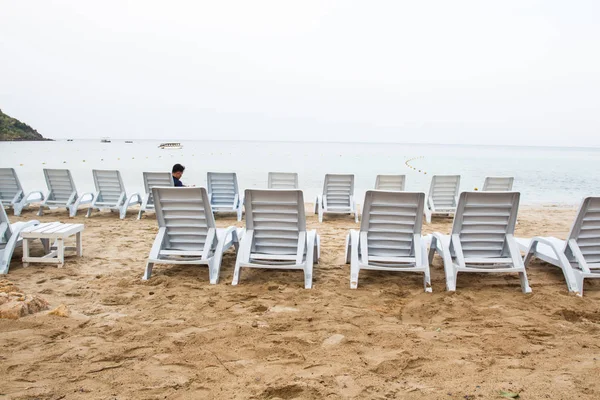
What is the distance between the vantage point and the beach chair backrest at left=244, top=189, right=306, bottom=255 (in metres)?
4.06

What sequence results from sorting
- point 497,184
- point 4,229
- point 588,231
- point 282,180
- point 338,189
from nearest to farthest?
point 588,231, point 4,229, point 497,184, point 338,189, point 282,180

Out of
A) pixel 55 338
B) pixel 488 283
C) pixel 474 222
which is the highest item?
pixel 474 222

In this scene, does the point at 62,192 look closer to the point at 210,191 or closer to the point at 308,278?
the point at 210,191

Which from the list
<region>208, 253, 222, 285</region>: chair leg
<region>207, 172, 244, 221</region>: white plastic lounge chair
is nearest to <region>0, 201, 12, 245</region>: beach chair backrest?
<region>208, 253, 222, 285</region>: chair leg

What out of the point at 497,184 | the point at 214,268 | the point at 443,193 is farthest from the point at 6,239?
the point at 497,184

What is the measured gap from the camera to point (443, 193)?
9055 mm

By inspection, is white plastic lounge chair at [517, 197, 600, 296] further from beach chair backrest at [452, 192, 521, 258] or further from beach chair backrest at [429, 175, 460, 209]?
beach chair backrest at [429, 175, 460, 209]

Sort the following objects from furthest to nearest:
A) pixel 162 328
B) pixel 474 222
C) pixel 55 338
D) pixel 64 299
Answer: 1. pixel 474 222
2. pixel 64 299
3. pixel 162 328
4. pixel 55 338

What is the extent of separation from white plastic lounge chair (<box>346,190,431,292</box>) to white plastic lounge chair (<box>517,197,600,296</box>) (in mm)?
1388

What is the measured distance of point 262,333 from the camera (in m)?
2.88

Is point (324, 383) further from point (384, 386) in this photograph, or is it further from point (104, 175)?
point (104, 175)

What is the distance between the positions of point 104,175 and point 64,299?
18.5 ft

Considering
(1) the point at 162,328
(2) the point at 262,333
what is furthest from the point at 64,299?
(2) the point at 262,333

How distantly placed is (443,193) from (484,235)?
5197 mm
